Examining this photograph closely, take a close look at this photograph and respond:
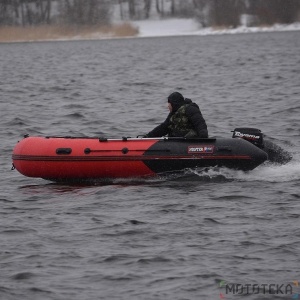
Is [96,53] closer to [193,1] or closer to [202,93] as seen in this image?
[202,93]

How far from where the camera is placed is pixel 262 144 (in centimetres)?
A: 1333

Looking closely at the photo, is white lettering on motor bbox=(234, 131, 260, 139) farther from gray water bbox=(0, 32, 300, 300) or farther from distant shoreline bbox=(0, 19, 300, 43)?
distant shoreline bbox=(0, 19, 300, 43)

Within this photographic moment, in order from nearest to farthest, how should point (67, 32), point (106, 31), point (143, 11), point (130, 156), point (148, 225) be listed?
point (148, 225), point (130, 156), point (106, 31), point (67, 32), point (143, 11)

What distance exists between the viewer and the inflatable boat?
12773mm

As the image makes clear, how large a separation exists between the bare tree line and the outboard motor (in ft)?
221

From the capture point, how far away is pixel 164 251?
943 cm

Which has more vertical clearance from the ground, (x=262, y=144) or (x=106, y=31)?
(x=262, y=144)

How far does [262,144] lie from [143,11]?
80.1m

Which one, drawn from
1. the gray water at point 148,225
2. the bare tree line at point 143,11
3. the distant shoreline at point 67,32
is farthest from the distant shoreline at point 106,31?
the gray water at point 148,225

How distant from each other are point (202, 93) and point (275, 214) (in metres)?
17.3

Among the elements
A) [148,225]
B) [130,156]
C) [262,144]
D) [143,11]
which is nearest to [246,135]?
[262,144]

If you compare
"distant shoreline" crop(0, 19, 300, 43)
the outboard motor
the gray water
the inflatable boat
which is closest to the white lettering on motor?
the outboard motor

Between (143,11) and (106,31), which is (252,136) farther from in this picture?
(143,11)

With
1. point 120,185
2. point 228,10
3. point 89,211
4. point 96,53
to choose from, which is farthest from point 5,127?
point 228,10
